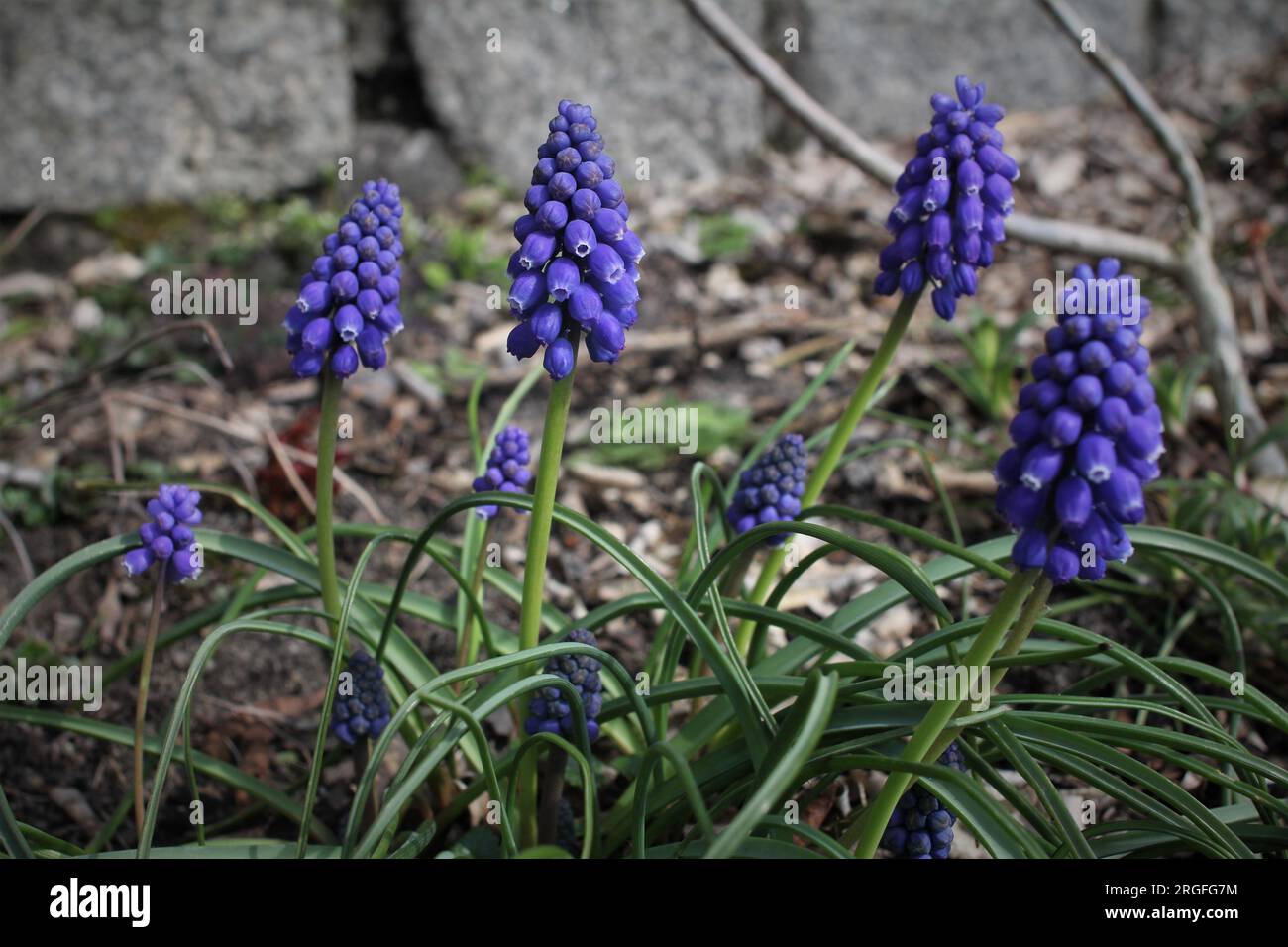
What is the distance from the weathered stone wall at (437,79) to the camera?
6133mm

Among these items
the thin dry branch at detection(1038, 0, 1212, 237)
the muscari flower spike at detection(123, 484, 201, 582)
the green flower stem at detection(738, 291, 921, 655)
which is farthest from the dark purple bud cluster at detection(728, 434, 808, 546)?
the thin dry branch at detection(1038, 0, 1212, 237)

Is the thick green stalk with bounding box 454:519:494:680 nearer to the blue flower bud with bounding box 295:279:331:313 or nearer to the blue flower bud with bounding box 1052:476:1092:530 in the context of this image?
the blue flower bud with bounding box 295:279:331:313

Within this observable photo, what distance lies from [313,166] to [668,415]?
2.90 meters

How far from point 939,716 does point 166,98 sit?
572 cm

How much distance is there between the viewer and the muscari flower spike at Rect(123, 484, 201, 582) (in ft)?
8.61

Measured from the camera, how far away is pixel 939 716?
2178mm

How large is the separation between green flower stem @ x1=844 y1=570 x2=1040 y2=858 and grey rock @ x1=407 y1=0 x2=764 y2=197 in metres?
5.08

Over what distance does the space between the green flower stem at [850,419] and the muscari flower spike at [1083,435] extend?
80 cm

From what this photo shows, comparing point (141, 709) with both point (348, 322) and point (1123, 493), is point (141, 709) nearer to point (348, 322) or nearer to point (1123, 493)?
point (348, 322)

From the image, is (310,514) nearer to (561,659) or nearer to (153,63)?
(561,659)

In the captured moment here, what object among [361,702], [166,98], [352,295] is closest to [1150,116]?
[352,295]

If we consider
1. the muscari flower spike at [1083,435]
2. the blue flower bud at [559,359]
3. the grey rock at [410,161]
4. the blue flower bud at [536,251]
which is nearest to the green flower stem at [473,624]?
the blue flower bud at [559,359]

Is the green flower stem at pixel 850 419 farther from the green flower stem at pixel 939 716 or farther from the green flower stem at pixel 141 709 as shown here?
the green flower stem at pixel 141 709
